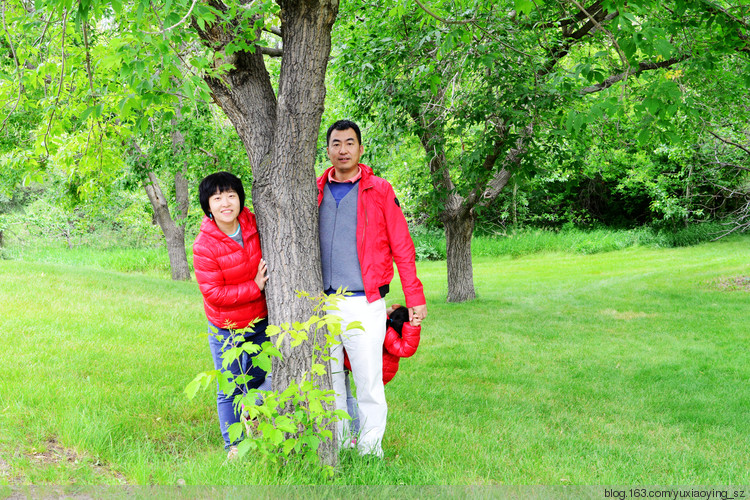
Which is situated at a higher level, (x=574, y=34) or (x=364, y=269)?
(x=574, y=34)

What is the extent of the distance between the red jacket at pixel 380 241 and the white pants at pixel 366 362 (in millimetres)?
107

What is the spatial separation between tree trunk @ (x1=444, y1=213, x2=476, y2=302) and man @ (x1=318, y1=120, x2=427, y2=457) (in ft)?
23.7

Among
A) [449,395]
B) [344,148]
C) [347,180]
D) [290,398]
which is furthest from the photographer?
[449,395]

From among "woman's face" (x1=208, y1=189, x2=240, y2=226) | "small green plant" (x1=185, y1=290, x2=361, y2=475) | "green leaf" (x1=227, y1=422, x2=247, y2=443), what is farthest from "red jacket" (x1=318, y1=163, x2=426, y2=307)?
"green leaf" (x1=227, y1=422, x2=247, y2=443)

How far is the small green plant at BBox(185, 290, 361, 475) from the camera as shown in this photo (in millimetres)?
2535

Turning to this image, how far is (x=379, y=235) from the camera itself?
3.16 meters

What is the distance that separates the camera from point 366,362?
312cm

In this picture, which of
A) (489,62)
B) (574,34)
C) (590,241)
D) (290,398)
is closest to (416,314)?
(290,398)

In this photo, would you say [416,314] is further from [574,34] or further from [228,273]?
[574,34]

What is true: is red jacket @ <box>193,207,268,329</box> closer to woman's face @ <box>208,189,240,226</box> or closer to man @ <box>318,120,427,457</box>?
woman's face @ <box>208,189,240,226</box>

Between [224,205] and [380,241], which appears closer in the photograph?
[224,205]

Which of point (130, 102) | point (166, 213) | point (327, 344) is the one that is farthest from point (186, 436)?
point (166, 213)

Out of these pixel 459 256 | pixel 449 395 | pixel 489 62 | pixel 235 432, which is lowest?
pixel 449 395

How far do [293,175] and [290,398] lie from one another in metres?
1.26
